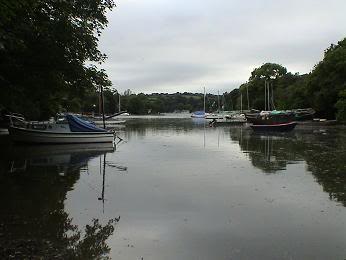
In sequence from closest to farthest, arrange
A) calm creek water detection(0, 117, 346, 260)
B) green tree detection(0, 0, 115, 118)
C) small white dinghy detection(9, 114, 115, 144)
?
1. calm creek water detection(0, 117, 346, 260)
2. green tree detection(0, 0, 115, 118)
3. small white dinghy detection(9, 114, 115, 144)

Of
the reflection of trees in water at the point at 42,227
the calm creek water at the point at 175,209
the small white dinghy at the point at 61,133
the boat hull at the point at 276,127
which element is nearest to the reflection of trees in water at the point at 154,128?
the boat hull at the point at 276,127

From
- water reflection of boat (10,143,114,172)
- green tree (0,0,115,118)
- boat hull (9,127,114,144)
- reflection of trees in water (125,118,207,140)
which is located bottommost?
reflection of trees in water (125,118,207,140)

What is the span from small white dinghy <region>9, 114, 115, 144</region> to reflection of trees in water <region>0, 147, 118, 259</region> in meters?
15.6

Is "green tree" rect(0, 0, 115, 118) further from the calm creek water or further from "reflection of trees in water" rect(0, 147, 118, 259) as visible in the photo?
"reflection of trees in water" rect(0, 147, 118, 259)

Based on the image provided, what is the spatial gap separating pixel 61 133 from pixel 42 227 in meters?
22.7

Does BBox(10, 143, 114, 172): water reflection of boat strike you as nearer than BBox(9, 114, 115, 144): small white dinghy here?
Yes

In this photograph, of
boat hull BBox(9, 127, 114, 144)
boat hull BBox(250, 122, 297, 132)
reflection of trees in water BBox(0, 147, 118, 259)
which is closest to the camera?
reflection of trees in water BBox(0, 147, 118, 259)

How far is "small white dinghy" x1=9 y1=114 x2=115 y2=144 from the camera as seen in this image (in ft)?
101

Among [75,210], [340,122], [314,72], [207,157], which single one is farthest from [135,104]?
[75,210]

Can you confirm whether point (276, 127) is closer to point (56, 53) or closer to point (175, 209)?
point (56, 53)

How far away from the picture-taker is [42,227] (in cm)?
923

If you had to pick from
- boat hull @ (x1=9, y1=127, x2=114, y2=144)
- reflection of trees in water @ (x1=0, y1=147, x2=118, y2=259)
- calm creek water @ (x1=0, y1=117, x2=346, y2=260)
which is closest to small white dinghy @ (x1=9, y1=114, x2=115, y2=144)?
boat hull @ (x1=9, y1=127, x2=114, y2=144)

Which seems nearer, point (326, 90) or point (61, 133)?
point (61, 133)

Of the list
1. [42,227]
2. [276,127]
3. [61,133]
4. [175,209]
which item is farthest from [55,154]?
[276,127]
